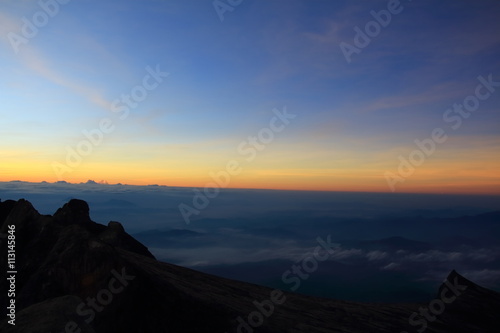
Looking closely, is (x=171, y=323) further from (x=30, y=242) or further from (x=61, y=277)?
(x=30, y=242)

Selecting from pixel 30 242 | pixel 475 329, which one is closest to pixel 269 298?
pixel 475 329

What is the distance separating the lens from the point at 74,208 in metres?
28.6

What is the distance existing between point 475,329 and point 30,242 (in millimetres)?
26911
